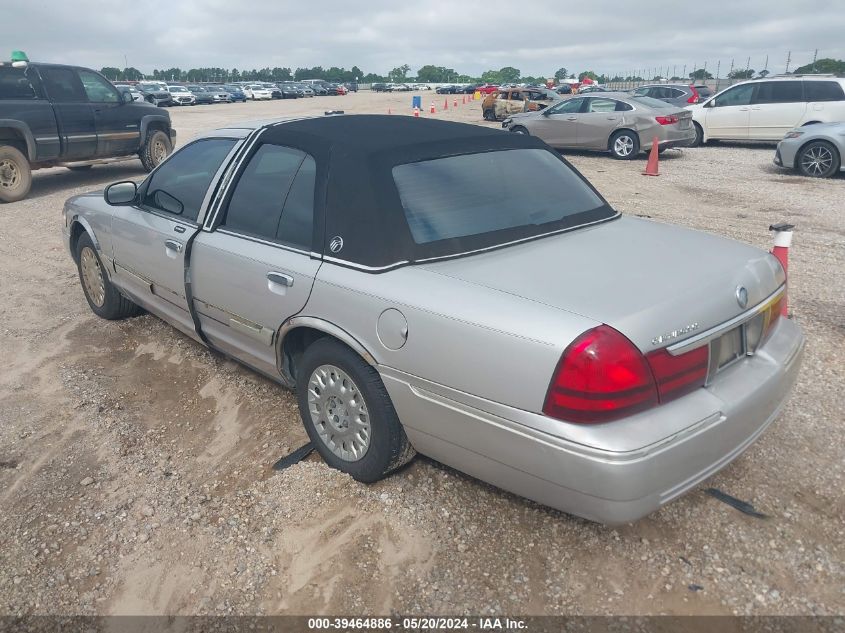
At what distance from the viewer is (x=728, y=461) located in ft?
8.63

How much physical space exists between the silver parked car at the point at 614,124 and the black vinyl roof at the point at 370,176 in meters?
10.6

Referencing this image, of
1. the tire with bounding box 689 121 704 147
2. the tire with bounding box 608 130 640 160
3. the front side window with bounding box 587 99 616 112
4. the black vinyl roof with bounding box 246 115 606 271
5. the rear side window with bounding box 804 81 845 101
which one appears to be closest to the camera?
the black vinyl roof with bounding box 246 115 606 271

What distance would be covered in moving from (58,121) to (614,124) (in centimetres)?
1077

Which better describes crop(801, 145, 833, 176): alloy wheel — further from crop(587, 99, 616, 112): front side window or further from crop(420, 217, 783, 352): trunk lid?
crop(420, 217, 783, 352): trunk lid

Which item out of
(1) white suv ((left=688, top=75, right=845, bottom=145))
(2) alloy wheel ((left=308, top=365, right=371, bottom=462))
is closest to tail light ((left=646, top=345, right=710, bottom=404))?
(2) alloy wheel ((left=308, top=365, right=371, bottom=462))

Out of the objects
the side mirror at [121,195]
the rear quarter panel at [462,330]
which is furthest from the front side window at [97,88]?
the rear quarter panel at [462,330]

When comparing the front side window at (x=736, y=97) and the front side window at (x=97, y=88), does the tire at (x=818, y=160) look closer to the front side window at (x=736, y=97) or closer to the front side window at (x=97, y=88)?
the front side window at (x=736, y=97)

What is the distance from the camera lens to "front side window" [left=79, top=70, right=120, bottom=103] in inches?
458

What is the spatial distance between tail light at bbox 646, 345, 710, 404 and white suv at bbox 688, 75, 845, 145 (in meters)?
14.1

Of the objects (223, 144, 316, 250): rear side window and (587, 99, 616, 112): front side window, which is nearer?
(223, 144, 316, 250): rear side window

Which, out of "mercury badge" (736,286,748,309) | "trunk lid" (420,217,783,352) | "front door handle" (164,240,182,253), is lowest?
"front door handle" (164,240,182,253)

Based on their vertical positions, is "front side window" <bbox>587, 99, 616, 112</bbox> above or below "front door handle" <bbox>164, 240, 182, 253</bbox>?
below

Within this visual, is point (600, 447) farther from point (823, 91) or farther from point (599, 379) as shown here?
point (823, 91)

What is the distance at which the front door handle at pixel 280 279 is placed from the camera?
321 centimetres
